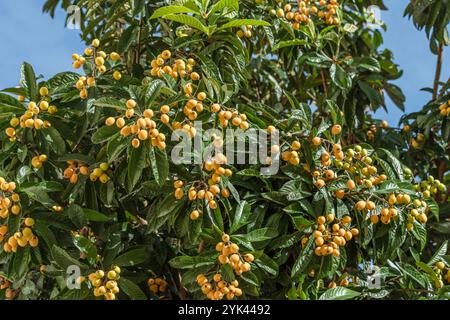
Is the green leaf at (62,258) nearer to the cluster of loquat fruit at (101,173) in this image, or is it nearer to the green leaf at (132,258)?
the green leaf at (132,258)

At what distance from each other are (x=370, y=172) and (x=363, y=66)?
0.85 meters

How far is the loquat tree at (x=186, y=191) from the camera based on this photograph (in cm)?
232

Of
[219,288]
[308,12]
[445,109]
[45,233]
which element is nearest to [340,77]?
[308,12]

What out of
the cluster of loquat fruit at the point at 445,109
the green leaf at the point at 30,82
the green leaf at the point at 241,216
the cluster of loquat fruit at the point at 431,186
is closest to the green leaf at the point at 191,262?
the green leaf at the point at 241,216

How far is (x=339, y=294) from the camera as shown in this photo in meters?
2.50

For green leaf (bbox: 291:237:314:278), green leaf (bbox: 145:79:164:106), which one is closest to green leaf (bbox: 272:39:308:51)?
green leaf (bbox: 145:79:164:106)

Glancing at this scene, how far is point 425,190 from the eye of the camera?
10.0ft

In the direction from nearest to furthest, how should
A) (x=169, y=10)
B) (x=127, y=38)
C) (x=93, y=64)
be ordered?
1. (x=169, y=10)
2. (x=93, y=64)
3. (x=127, y=38)

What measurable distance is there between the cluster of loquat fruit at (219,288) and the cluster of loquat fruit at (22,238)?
1.88 ft

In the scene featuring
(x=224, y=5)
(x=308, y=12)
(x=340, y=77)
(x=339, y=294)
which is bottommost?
(x=339, y=294)

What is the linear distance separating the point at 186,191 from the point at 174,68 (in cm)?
49

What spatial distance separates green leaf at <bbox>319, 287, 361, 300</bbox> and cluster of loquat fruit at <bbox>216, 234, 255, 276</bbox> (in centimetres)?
33

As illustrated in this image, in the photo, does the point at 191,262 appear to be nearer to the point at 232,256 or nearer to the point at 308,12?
the point at 232,256

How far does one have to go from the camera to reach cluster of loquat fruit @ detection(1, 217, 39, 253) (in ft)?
7.66
